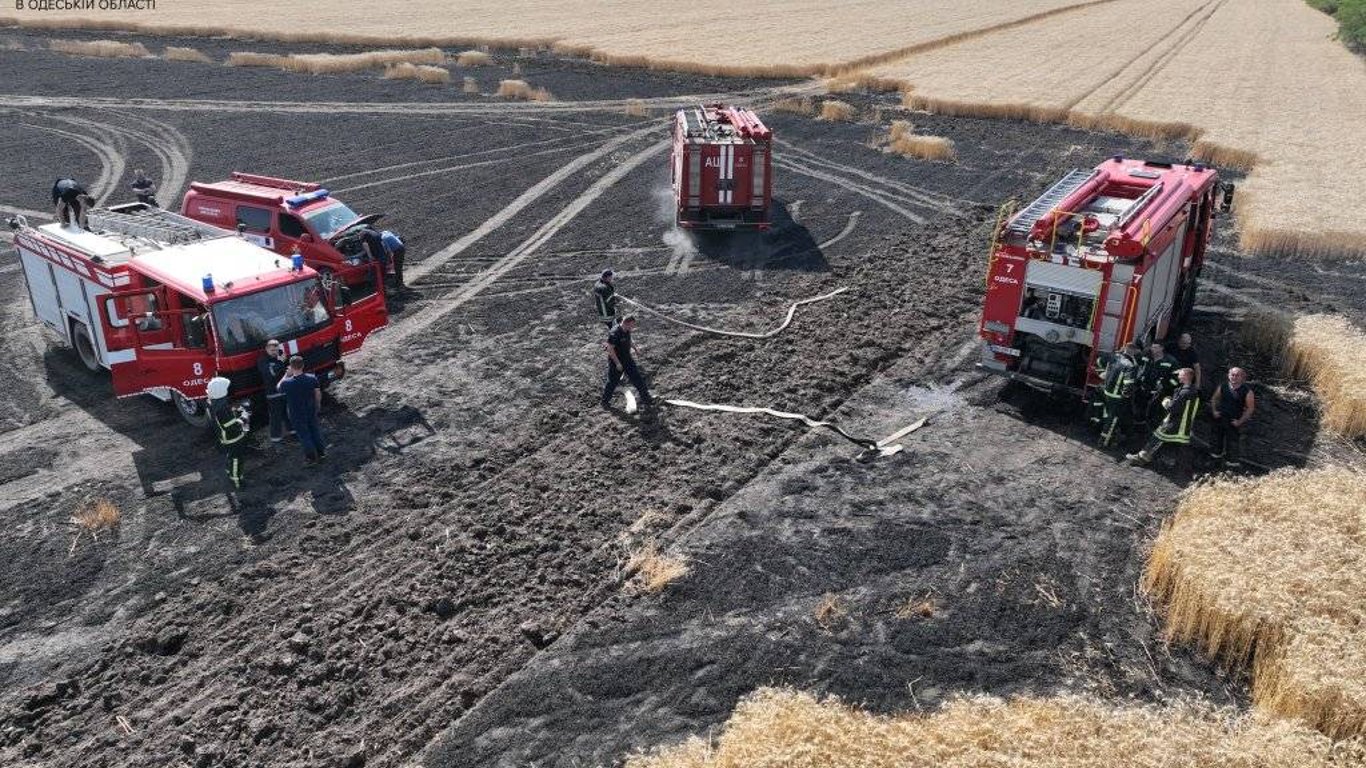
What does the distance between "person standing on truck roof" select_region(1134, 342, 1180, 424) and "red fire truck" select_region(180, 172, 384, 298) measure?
13.3m

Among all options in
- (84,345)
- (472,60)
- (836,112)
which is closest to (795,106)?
(836,112)

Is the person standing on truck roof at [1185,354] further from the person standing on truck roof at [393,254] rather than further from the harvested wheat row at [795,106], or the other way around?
the harvested wheat row at [795,106]

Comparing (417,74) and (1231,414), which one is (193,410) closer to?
(1231,414)

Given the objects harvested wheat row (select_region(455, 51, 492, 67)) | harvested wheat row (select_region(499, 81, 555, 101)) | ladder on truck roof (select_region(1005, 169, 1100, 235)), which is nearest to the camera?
ladder on truck roof (select_region(1005, 169, 1100, 235))

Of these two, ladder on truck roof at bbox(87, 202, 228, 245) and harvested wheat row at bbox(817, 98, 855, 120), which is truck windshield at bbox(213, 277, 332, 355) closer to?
ladder on truck roof at bbox(87, 202, 228, 245)

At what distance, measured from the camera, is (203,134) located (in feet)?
110

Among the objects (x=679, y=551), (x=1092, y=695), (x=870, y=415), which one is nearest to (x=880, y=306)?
(x=870, y=415)

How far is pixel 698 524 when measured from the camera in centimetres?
1281

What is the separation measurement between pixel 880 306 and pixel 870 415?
15.3 ft

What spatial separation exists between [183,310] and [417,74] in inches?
1177

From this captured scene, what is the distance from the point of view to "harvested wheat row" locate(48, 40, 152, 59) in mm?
46906

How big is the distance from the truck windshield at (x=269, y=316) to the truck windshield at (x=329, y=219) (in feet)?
16.6

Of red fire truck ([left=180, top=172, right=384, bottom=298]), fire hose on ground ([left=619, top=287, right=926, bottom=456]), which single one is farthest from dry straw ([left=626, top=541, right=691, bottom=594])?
red fire truck ([left=180, top=172, right=384, bottom=298])

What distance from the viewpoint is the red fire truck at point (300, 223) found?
66.1ft
